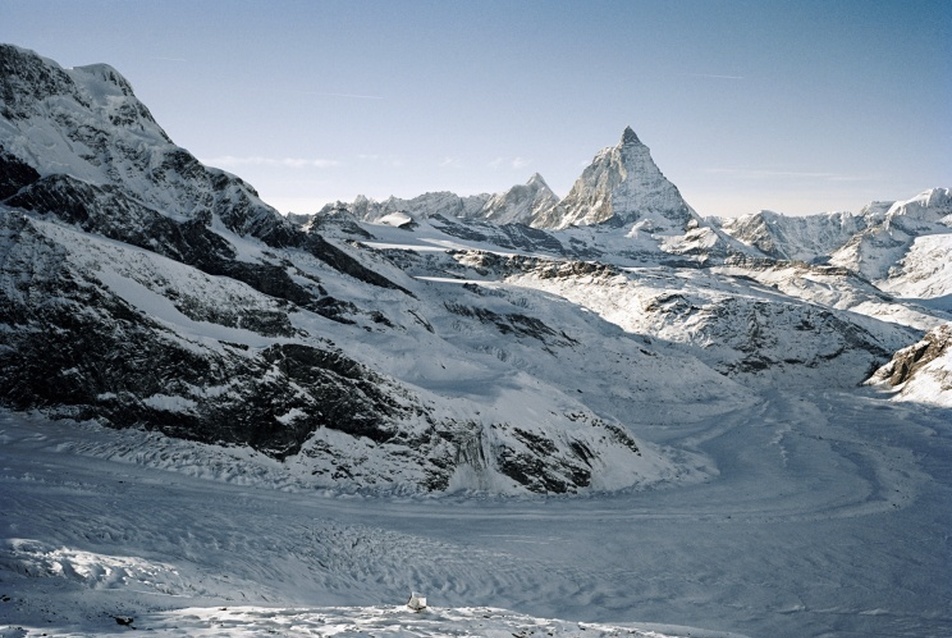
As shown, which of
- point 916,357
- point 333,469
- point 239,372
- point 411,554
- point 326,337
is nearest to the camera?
point 411,554

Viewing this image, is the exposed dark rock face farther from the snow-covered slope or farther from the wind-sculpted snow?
the wind-sculpted snow

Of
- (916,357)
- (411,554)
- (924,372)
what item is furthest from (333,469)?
(916,357)

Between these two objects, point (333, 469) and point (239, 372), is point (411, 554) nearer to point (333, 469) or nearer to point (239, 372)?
point (333, 469)

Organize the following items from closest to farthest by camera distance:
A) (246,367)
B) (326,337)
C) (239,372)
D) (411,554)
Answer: (411,554) < (239,372) < (246,367) < (326,337)

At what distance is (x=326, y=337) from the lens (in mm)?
37156

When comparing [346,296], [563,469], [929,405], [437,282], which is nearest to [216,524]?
[563,469]

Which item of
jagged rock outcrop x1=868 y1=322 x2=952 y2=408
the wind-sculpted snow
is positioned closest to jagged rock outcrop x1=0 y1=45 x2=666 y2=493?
the wind-sculpted snow

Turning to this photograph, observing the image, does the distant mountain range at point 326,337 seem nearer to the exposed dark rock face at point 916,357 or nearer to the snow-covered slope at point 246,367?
the snow-covered slope at point 246,367

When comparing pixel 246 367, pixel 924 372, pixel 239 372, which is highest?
pixel 246 367

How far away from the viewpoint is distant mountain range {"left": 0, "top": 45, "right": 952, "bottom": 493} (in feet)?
87.7

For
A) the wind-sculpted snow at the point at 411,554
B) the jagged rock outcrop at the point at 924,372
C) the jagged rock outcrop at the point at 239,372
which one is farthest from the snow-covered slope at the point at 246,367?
the jagged rock outcrop at the point at 924,372

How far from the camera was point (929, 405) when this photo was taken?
209 ft

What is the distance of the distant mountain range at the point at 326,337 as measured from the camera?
26.7 m

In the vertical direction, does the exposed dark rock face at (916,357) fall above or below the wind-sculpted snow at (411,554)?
above
